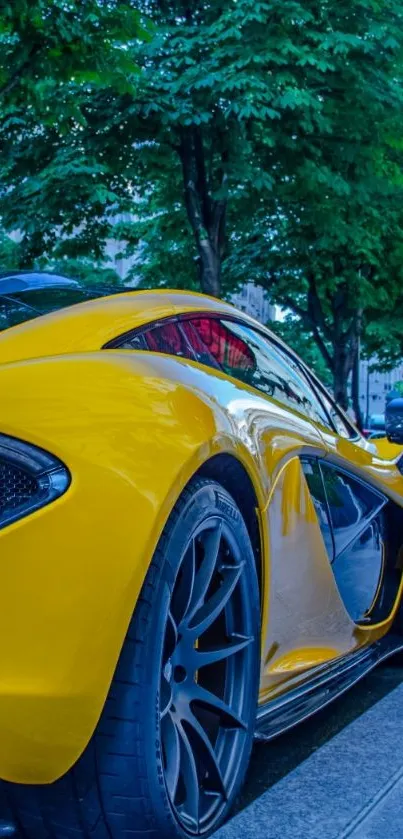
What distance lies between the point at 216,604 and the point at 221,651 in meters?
0.11

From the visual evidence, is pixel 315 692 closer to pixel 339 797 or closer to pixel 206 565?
pixel 339 797

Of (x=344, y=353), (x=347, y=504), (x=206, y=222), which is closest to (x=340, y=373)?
(x=344, y=353)

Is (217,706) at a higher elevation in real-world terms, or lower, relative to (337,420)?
lower

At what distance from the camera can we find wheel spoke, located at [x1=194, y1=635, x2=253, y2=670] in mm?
2473

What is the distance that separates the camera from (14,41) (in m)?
9.90

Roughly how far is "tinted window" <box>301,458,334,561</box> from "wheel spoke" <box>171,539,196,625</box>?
81cm

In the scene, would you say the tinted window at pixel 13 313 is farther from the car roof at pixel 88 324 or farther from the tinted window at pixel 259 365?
the tinted window at pixel 259 365

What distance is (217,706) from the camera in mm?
2539

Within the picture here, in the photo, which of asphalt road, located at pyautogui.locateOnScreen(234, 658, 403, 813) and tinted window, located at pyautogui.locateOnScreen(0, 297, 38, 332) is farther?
asphalt road, located at pyautogui.locateOnScreen(234, 658, 403, 813)

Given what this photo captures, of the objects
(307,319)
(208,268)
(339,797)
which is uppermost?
(307,319)

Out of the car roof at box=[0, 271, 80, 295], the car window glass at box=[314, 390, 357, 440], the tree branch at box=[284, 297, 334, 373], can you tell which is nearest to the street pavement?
the car window glass at box=[314, 390, 357, 440]

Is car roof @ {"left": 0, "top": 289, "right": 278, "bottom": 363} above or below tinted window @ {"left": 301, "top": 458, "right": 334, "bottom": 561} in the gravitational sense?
above

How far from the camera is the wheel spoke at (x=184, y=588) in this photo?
96.0 inches

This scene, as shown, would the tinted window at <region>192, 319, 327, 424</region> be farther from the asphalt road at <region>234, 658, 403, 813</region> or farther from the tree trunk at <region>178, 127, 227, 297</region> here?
the tree trunk at <region>178, 127, 227, 297</region>
